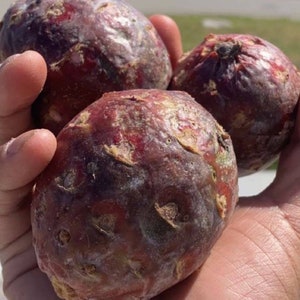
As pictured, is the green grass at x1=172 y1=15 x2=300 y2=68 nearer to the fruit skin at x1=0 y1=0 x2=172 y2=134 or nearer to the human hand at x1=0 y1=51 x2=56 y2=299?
the human hand at x1=0 y1=51 x2=56 y2=299

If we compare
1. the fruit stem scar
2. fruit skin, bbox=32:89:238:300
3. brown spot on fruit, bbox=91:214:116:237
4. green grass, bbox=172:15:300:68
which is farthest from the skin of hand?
green grass, bbox=172:15:300:68

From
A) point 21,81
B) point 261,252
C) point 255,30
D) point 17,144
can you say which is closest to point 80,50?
point 21,81

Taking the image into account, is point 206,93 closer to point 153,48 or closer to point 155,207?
point 153,48

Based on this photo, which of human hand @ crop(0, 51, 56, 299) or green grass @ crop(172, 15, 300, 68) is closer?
human hand @ crop(0, 51, 56, 299)

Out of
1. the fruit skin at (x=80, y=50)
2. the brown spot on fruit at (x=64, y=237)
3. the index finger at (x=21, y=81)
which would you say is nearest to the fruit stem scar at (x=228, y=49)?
the fruit skin at (x=80, y=50)

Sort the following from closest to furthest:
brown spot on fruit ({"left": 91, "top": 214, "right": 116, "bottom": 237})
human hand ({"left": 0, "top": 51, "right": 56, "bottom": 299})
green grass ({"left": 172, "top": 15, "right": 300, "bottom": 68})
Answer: brown spot on fruit ({"left": 91, "top": 214, "right": 116, "bottom": 237}) → human hand ({"left": 0, "top": 51, "right": 56, "bottom": 299}) → green grass ({"left": 172, "top": 15, "right": 300, "bottom": 68})

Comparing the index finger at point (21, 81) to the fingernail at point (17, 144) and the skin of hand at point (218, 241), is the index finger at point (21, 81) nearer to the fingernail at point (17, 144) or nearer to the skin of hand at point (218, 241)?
the skin of hand at point (218, 241)
